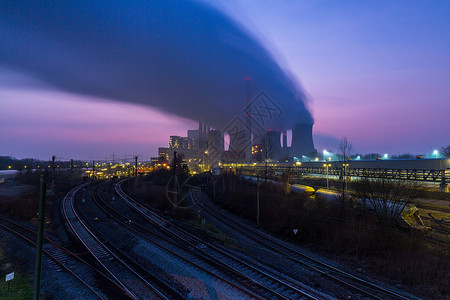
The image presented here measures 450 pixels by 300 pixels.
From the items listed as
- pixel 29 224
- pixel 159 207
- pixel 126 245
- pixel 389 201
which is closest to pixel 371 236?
pixel 389 201

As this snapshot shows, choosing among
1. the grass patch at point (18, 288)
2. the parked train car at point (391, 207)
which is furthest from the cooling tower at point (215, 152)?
the grass patch at point (18, 288)

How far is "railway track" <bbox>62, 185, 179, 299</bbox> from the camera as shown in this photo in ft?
26.0

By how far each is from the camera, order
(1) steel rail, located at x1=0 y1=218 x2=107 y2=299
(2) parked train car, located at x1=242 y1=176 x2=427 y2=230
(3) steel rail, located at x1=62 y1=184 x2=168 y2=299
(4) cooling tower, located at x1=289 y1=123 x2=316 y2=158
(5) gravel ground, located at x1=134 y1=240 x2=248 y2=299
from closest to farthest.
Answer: (5) gravel ground, located at x1=134 y1=240 x2=248 y2=299 < (1) steel rail, located at x1=0 y1=218 x2=107 y2=299 < (3) steel rail, located at x1=62 y1=184 x2=168 y2=299 < (2) parked train car, located at x1=242 y1=176 x2=427 y2=230 < (4) cooling tower, located at x1=289 y1=123 x2=316 y2=158

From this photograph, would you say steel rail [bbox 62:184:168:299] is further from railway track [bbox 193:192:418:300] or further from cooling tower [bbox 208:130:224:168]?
cooling tower [bbox 208:130:224:168]

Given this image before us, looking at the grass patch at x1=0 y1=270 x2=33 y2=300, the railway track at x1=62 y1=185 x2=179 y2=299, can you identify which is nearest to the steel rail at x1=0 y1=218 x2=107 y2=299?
the railway track at x1=62 y1=185 x2=179 y2=299

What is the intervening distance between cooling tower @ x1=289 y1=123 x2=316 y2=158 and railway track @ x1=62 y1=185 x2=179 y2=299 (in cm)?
9895

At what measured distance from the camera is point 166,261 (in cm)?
1059

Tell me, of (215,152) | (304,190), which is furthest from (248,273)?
(215,152)

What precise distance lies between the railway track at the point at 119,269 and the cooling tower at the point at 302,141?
9895 centimetres

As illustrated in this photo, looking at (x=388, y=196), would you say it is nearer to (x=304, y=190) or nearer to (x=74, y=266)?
(x=304, y=190)

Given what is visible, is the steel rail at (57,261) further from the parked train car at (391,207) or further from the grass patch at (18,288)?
the parked train car at (391,207)

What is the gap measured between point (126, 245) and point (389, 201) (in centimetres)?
1782

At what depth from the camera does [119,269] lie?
9805 millimetres

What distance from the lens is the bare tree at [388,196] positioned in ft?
46.5
